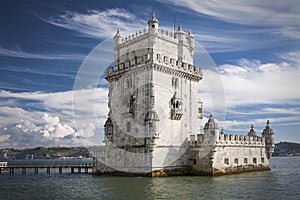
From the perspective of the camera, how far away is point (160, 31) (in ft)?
155

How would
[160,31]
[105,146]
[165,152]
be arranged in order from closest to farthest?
[165,152]
[160,31]
[105,146]

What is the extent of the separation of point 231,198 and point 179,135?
1904cm

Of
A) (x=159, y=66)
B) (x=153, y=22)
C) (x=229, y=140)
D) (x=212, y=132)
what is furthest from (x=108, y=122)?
(x=229, y=140)

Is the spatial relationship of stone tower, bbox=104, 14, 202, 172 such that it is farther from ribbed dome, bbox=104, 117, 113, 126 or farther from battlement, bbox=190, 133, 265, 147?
Result: battlement, bbox=190, 133, 265, 147

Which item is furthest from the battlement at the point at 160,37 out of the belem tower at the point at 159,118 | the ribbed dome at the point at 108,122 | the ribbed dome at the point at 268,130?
the ribbed dome at the point at 268,130

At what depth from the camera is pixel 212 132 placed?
45.3m

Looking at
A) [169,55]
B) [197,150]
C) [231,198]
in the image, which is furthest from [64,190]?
[169,55]

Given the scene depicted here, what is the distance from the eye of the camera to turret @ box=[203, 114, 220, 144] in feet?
148

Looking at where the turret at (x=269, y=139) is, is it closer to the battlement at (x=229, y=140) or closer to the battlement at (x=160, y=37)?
the battlement at (x=229, y=140)

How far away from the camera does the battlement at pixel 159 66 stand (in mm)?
44938

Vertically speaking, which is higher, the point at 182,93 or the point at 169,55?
the point at 169,55

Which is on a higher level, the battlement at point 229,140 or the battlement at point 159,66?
the battlement at point 159,66

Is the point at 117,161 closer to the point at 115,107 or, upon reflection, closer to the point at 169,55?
the point at 115,107

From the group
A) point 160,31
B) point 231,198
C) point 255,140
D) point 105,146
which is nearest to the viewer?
point 231,198
